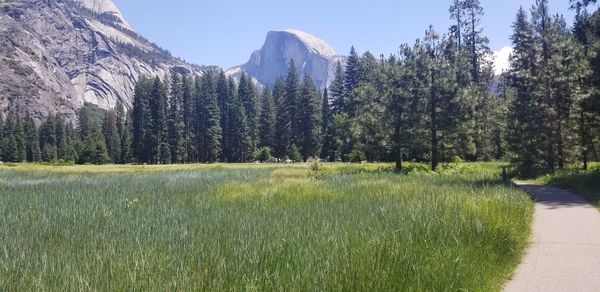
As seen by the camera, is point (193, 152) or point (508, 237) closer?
point (508, 237)

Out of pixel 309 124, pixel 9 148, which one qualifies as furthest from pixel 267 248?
pixel 9 148

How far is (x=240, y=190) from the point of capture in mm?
18031

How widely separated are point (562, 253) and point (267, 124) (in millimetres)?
85753

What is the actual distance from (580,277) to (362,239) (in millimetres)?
3178

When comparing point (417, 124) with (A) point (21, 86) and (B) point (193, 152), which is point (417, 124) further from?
(A) point (21, 86)

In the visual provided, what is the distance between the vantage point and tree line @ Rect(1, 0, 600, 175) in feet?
103

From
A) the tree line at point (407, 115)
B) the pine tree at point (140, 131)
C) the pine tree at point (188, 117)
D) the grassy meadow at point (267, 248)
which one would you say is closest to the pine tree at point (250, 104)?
the tree line at point (407, 115)

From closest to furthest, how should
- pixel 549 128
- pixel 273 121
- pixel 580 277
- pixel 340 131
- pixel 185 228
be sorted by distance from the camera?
pixel 580 277, pixel 185 228, pixel 549 128, pixel 340 131, pixel 273 121

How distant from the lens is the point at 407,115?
37.9 m

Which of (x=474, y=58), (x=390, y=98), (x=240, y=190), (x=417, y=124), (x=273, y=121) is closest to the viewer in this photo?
(x=240, y=190)

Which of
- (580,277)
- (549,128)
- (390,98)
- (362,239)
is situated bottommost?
(580,277)

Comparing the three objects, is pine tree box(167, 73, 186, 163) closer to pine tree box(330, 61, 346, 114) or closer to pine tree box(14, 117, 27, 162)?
pine tree box(330, 61, 346, 114)

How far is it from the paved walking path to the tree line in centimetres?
1189

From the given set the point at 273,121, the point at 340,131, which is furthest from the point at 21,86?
the point at 340,131
